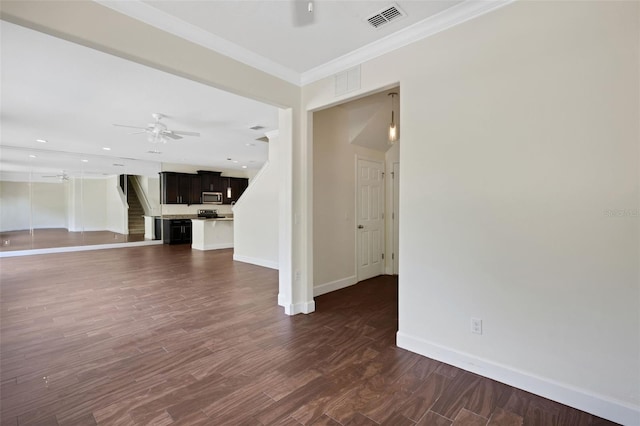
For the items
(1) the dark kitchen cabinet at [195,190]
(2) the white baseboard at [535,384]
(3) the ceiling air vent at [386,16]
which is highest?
(3) the ceiling air vent at [386,16]

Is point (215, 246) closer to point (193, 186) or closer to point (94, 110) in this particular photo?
point (193, 186)

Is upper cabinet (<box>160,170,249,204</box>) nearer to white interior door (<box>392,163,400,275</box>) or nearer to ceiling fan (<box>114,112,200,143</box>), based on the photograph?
ceiling fan (<box>114,112,200,143</box>)

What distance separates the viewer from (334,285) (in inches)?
177

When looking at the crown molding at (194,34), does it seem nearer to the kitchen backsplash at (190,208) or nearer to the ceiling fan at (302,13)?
the ceiling fan at (302,13)

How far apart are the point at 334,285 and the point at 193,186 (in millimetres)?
8420

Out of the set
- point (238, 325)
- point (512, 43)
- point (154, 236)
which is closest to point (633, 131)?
point (512, 43)

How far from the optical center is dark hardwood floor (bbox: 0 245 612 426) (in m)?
1.86

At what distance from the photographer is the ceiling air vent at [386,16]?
7.57 feet

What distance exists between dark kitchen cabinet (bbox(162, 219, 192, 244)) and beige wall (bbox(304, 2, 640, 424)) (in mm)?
8952

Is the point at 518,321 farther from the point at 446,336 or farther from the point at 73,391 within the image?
the point at 73,391

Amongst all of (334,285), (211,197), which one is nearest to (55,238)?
(211,197)

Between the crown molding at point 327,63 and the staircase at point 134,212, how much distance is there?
9.01 metres

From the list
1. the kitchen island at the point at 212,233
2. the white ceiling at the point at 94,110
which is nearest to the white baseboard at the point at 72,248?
the kitchen island at the point at 212,233

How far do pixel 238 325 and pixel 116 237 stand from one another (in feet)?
28.5
